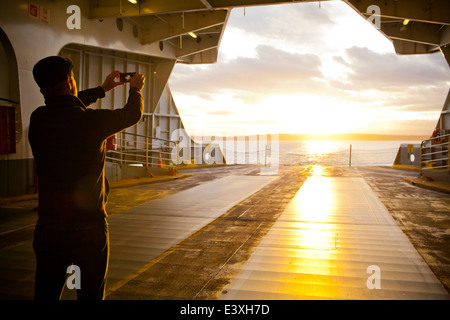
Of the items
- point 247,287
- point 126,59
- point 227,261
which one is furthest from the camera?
point 126,59

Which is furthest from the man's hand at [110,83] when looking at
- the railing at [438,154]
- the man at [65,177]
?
the railing at [438,154]

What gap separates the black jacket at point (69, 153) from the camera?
1.98 m

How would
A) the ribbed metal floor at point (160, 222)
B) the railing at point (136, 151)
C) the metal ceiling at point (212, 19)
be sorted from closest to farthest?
the ribbed metal floor at point (160, 222) < the metal ceiling at point (212, 19) < the railing at point (136, 151)

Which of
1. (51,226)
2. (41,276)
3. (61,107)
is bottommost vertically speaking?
(41,276)

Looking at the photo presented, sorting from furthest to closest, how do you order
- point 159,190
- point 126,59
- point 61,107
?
point 126,59 → point 159,190 → point 61,107

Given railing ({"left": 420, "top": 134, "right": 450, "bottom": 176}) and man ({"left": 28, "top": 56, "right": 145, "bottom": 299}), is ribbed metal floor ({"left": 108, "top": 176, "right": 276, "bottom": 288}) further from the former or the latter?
railing ({"left": 420, "top": 134, "right": 450, "bottom": 176})

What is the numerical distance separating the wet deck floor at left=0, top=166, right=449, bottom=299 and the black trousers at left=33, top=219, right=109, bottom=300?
1296 millimetres

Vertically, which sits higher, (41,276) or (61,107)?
(61,107)

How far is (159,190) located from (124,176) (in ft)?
8.52

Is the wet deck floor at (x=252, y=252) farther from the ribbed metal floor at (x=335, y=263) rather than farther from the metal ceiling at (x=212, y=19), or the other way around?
the metal ceiling at (x=212, y=19)

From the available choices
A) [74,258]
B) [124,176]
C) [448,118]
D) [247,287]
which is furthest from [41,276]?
[448,118]

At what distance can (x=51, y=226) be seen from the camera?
6.64 ft

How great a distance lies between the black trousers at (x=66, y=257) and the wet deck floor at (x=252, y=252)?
130 cm

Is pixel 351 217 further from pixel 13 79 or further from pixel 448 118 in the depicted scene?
pixel 448 118
